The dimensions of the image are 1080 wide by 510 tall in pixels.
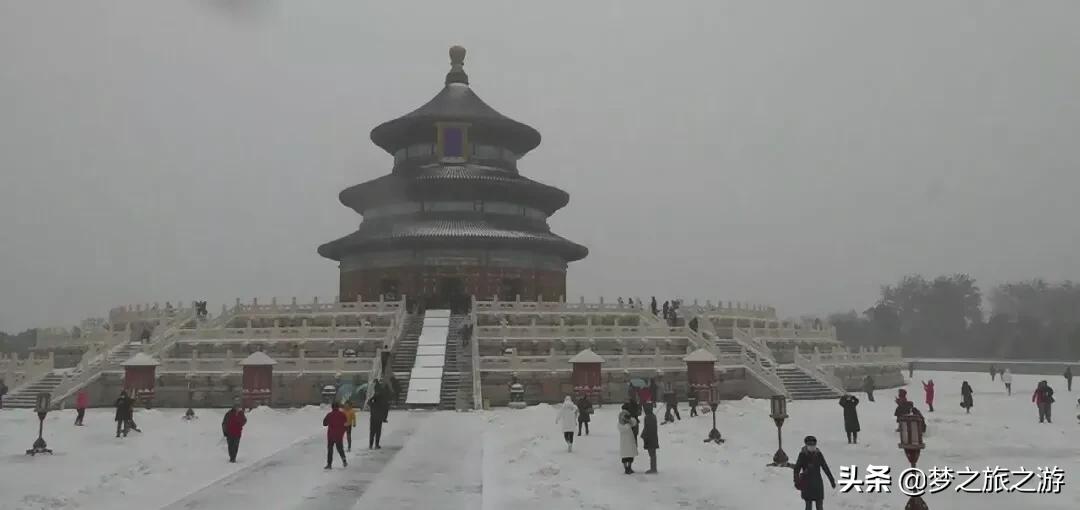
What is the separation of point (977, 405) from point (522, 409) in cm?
1818

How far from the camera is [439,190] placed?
178 feet

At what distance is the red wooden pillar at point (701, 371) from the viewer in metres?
29.4

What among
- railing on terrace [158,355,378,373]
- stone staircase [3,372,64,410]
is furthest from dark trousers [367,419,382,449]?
stone staircase [3,372,64,410]

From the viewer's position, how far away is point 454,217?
54.0 m

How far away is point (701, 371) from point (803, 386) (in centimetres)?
685

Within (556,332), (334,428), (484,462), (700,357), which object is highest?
(556,332)

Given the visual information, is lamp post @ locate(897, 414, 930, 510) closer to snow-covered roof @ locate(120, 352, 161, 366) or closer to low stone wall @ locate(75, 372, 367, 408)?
low stone wall @ locate(75, 372, 367, 408)

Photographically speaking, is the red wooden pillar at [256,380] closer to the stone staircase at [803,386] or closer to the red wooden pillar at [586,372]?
the red wooden pillar at [586,372]

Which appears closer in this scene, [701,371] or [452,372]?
[701,371]

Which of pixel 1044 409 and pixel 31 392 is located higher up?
pixel 31 392

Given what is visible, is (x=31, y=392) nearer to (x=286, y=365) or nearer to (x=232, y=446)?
(x=286, y=365)

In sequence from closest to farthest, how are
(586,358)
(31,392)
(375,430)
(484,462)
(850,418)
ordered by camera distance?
(484,462)
(375,430)
(850,418)
(586,358)
(31,392)

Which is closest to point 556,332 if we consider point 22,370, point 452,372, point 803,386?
point 452,372

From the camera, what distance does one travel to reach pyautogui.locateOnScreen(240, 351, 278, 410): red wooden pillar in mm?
29125
